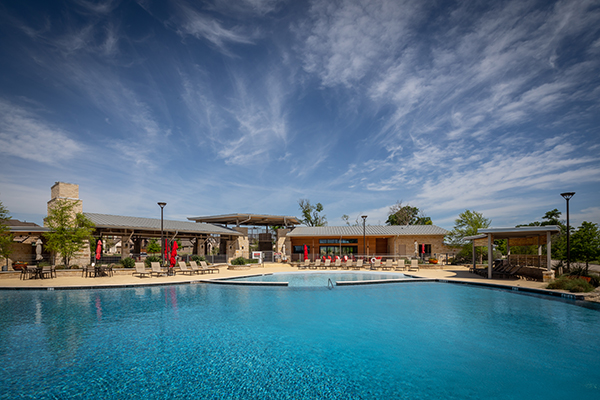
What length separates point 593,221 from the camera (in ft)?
48.0

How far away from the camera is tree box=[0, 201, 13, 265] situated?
16388 millimetres

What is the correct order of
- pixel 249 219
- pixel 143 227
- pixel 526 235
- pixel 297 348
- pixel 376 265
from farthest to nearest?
pixel 249 219
pixel 376 265
pixel 143 227
pixel 526 235
pixel 297 348

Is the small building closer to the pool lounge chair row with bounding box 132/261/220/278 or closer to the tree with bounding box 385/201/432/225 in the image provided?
the pool lounge chair row with bounding box 132/261/220/278

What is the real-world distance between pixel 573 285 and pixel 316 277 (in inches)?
452

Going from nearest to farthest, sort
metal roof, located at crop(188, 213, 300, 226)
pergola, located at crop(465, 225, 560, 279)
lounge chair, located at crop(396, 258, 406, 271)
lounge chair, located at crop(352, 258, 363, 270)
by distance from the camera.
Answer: pergola, located at crop(465, 225, 560, 279) → lounge chair, located at crop(396, 258, 406, 271) → lounge chair, located at crop(352, 258, 363, 270) → metal roof, located at crop(188, 213, 300, 226)

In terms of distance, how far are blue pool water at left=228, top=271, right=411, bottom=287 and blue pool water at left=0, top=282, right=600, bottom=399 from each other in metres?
4.77

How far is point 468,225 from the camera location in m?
26.1

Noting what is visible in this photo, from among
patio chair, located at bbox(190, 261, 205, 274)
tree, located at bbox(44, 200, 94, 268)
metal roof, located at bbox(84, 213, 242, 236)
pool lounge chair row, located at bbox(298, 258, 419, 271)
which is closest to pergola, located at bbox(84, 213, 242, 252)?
metal roof, located at bbox(84, 213, 242, 236)

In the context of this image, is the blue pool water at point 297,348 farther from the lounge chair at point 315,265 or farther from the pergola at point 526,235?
the lounge chair at point 315,265

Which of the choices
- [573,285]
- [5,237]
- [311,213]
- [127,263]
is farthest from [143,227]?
[311,213]

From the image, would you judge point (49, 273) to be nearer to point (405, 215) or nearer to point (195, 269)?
point (195, 269)

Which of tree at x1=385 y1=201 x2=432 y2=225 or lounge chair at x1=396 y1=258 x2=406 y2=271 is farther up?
tree at x1=385 y1=201 x2=432 y2=225

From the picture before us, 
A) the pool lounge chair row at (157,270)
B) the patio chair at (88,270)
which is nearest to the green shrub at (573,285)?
the pool lounge chair row at (157,270)

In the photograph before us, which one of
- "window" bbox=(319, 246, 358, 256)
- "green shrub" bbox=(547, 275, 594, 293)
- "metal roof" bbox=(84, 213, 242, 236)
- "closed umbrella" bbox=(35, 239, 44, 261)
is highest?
"metal roof" bbox=(84, 213, 242, 236)
